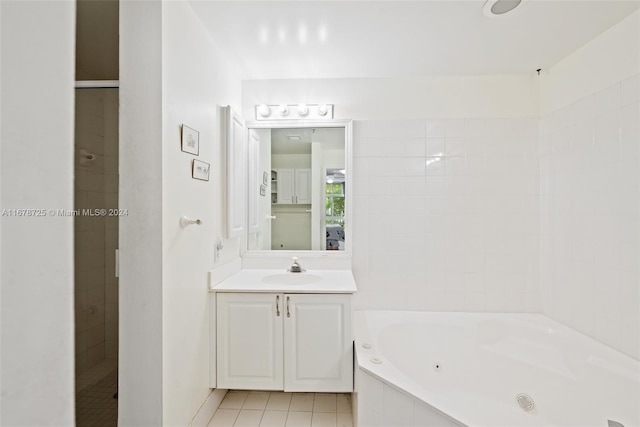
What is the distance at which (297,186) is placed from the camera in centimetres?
252

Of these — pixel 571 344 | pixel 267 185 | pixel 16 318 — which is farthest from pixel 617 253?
pixel 16 318

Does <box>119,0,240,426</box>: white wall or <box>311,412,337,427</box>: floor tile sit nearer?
<box>119,0,240,426</box>: white wall

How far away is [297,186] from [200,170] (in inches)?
36.6

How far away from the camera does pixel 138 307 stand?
4.51ft

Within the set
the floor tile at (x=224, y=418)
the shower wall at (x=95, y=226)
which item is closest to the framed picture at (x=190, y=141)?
the shower wall at (x=95, y=226)

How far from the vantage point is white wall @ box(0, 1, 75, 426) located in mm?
328

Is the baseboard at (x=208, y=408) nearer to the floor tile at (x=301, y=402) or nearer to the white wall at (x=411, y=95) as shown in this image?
the floor tile at (x=301, y=402)

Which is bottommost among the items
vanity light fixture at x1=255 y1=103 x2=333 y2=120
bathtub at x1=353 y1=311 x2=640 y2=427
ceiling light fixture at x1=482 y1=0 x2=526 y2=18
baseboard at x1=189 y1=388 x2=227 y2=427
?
baseboard at x1=189 y1=388 x2=227 y2=427

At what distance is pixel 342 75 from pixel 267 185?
108cm

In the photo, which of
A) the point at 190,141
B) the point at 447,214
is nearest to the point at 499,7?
the point at 447,214

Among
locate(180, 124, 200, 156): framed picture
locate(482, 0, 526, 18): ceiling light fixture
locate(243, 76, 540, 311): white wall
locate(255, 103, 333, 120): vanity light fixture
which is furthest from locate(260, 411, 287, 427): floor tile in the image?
locate(482, 0, 526, 18): ceiling light fixture

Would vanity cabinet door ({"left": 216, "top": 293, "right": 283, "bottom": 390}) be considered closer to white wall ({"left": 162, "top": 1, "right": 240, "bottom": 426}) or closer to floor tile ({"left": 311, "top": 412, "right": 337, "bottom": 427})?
white wall ({"left": 162, "top": 1, "right": 240, "bottom": 426})

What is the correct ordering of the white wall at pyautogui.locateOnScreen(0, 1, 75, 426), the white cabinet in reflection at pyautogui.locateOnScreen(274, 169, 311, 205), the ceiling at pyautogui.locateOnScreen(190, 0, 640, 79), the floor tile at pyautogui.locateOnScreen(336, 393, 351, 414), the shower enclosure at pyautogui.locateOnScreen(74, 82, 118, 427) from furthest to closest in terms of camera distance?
the white cabinet in reflection at pyautogui.locateOnScreen(274, 169, 311, 205) → the floor tile at pyautogui.locateOnScreen(336, 393, 351, 414) → the shower enclosure at pyautogui.locateOnScreen(74, 82, 118, 427) → the ceiling at pyautogui.locateOnScreen(190, 0, 640, 79) → the white wall at pyautogui.locateOnScreen(0, 1, 75, 426)

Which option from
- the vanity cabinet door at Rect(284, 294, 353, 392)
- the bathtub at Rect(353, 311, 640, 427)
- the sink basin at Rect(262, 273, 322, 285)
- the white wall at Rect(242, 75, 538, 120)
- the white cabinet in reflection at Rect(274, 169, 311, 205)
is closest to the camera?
the bathtub at Rect(353, 311, 640, 427)
